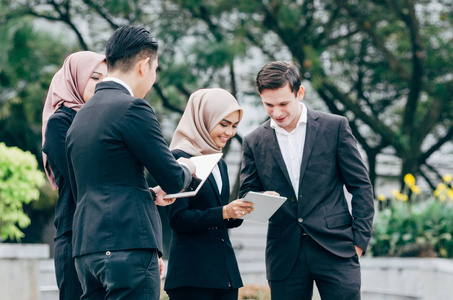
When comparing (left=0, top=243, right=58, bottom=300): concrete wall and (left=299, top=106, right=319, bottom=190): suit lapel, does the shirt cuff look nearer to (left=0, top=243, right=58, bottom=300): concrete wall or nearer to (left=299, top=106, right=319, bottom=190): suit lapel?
(left=299, top=106, right=319, bottom=190): suit lapel

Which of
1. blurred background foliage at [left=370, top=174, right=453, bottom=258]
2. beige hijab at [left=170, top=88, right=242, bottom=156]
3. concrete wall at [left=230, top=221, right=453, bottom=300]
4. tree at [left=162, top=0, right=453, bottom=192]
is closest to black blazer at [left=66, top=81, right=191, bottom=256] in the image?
beige hijab at [left=170, top=88, right=242, bottom=156]

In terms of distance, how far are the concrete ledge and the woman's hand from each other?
2864 mm

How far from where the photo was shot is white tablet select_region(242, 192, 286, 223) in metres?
3.38

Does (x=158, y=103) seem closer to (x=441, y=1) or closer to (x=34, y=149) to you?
(x=34, y=149)

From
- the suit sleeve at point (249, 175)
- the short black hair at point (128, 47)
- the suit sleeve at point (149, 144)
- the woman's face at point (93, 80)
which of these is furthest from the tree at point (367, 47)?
the suit sleeve at point (149, 144)

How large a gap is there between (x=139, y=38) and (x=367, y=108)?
11.7m

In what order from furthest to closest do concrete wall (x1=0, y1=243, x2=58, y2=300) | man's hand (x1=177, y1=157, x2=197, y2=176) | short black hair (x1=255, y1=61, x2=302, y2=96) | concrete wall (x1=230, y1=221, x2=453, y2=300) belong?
1. concrete wall (x1=230, y1=221, x2=453, y2=300)
2. concrete wall (x1=0, y1=243, x2=58, y2=300)
3. short black hair (x1=255, y1=61, x2=302, y2=96)
4. man's hand (x1=177, y1=157, x2=197, y2=176)

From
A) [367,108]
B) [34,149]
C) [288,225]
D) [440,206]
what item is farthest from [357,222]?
[367,108]

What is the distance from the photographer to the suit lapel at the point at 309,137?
3816 mm

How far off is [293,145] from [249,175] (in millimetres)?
328

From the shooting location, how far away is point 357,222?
3770 millimetres

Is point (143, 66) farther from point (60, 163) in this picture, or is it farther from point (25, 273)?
point (25, 273)

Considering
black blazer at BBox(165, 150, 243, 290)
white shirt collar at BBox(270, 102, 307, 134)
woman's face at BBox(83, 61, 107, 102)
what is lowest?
black blazer at BBox(165, 150, 243, 290)

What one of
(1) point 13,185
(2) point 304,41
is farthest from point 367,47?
(1) point 13,185
